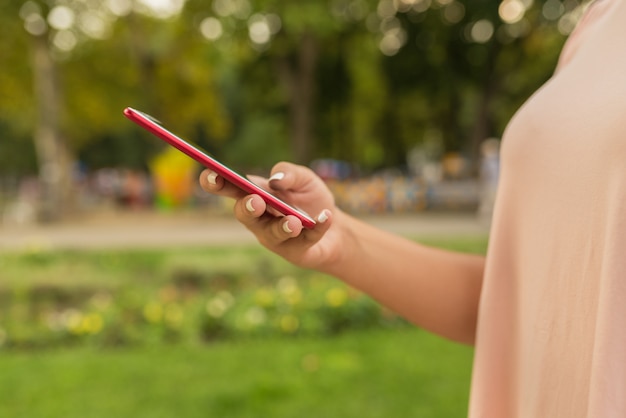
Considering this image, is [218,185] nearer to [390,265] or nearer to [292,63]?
[390,265]

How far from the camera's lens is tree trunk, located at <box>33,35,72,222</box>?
1445 cm

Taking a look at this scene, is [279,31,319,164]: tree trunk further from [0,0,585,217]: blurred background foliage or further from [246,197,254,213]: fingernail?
[246,197,254,213]: fingernail

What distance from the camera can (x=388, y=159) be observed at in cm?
2972

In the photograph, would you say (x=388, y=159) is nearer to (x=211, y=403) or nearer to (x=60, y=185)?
(x=60, y=185)

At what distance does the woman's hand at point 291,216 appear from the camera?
3.45ft

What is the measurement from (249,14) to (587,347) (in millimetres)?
14366

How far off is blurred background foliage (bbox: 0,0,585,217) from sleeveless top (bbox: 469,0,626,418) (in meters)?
13.2

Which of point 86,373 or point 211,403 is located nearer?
point 211,403

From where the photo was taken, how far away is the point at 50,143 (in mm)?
14898

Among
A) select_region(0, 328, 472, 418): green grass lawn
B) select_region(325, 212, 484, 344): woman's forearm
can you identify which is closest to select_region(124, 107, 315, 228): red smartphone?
select_region(325, 212, 484, 344): woman's forearm

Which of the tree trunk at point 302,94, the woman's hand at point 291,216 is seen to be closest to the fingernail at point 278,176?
the woman's hand at point 291,216

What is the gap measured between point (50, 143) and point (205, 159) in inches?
597

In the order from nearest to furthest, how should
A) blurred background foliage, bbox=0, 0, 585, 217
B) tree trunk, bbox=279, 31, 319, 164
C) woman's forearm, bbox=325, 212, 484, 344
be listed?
woman's forearm, bbox=325, 212, 484, 344 → blurred background foliage, bbox=0, 0, 585, 217 → tree trunk, bbox=279, 31, 319, 164

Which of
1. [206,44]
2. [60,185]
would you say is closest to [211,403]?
[60,185]
